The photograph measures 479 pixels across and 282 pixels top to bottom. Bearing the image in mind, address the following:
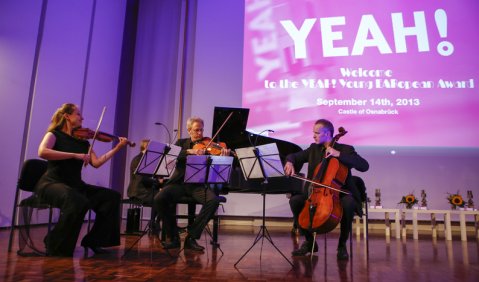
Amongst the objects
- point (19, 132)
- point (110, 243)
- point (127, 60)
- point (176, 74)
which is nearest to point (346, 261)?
point (110, 243)

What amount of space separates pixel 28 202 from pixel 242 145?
210 centimetres

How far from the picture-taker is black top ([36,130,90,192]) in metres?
2.86

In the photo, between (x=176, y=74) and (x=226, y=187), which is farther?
(x=176, y=74)

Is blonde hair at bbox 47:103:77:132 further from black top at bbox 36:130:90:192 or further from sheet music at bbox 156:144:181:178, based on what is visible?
sheet music at bbox 156:144:181:178

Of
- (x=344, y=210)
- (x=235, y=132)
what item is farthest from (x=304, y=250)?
(x=235, y=132)

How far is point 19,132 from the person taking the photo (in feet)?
15.0

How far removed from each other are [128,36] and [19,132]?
2.85m

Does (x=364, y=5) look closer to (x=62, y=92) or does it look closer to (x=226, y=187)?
(x=226, y=187)

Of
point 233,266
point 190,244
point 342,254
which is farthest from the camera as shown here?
point 190,244

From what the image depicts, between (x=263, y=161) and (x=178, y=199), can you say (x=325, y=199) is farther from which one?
(x=178, y=199)

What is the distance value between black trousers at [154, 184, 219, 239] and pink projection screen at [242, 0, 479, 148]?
2.32 metres

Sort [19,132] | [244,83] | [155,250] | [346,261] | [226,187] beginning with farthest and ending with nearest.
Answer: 1. [244,83]
2. [19,132]
3. [226,187]
4. [155,250]
5. [346,261]

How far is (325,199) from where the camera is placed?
9.02ft

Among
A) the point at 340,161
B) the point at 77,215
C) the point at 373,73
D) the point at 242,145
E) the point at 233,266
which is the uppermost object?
the point at 373,73
